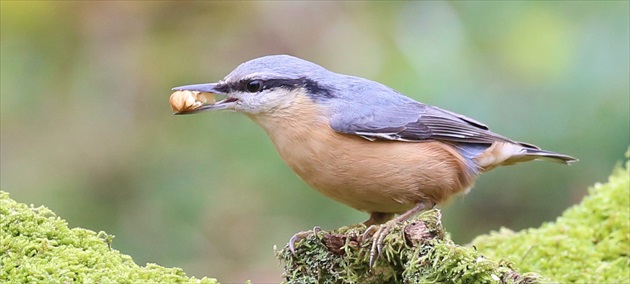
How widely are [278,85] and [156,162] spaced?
237cm

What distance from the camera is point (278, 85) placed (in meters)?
3.52

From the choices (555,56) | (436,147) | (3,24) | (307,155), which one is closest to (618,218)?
(436,147)

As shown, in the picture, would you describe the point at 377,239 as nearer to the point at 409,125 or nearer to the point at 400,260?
the point at 400,260

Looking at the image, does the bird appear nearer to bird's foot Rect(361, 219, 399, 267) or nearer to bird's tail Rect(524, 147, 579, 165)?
bird's tail Rect(524, 147, 579, 165)

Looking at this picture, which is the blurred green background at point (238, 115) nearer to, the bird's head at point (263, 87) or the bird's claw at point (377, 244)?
the bird's head at point (263, 87)

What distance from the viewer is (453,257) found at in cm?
240

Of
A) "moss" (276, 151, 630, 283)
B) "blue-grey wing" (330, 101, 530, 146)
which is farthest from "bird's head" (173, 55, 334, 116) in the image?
"moss" (276, 151, 630, 283)

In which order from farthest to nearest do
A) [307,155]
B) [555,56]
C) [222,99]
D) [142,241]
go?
[142,241]
[555,56]
[222,99]
[307,155]

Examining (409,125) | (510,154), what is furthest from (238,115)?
(510,154)

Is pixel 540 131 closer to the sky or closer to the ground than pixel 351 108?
closer to the sky

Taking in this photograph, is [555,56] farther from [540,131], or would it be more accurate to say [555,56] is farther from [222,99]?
[222,99]

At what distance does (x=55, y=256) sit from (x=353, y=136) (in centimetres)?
140

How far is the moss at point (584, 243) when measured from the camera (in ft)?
11.9

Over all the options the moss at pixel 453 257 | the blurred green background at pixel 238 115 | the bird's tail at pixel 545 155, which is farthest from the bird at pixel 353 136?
the blurred green background at pixel 238 115
